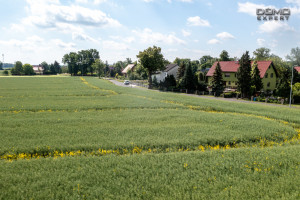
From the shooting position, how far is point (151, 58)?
212 ft

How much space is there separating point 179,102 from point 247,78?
63.6 ft

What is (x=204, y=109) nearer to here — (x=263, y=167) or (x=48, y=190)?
(x=263, y=167)

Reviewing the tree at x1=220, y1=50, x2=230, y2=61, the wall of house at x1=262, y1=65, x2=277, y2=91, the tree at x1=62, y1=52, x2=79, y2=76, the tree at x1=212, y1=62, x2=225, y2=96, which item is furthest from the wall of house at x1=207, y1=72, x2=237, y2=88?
the tree at x1=62, y1=52, x2=79, y2=76

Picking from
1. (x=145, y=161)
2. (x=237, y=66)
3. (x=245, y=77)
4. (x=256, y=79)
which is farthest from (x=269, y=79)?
(x=145, y=161)

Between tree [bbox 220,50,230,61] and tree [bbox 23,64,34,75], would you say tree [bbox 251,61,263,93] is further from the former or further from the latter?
tree [bbox 23,64,34,75]

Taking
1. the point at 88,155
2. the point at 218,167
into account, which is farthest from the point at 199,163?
the point at 88,155

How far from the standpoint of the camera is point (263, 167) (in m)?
9.72

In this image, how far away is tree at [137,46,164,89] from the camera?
212 ft

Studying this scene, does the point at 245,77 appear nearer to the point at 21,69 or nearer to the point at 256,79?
the point at 256,79

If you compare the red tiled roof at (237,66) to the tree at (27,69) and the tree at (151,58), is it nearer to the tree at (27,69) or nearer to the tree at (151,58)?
the tree at (151,58)

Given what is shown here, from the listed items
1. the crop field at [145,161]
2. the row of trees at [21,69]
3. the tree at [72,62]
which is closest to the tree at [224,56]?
the crop field at [145,161]

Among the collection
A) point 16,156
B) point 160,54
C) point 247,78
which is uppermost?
point 160,54

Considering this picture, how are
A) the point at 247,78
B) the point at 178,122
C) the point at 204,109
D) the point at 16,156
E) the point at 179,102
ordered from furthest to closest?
the point at 247,78
the point at 179,102
the point at 204,109
the point at 178,122
the point at 16,156

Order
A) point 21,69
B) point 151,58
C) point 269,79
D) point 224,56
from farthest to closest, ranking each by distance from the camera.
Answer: point 21,69
point 224,56
point 151,58
point 269,79
